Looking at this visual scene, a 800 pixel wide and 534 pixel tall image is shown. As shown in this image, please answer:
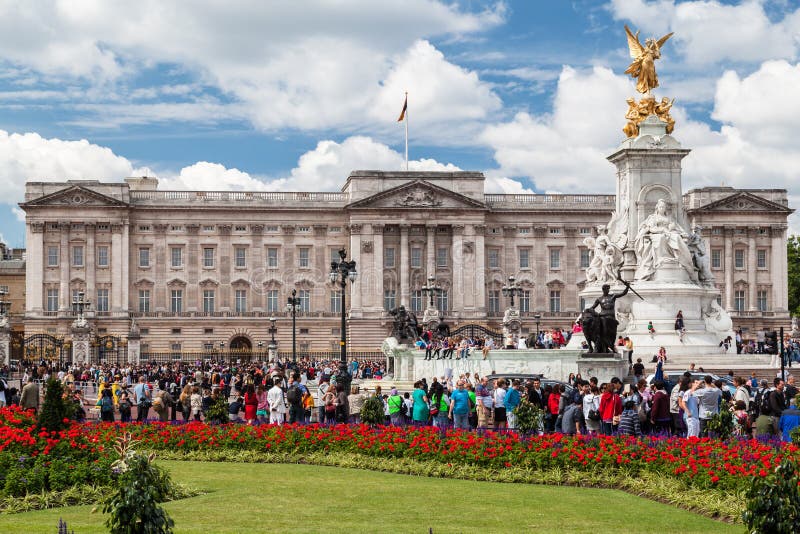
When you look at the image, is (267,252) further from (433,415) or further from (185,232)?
(433,415)

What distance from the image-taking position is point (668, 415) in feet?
70.0

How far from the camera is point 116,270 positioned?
86.6 metres

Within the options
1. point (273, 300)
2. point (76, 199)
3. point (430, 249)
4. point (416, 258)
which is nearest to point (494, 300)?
point (430, 249)

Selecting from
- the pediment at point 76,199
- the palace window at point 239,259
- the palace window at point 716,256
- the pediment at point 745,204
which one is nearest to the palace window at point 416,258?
the palace window at point 239,259

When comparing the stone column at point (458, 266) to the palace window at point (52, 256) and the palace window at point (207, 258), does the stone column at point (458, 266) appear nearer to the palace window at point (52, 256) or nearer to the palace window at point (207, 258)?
the palace window at point (207, 258)

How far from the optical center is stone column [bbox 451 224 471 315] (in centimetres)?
8869

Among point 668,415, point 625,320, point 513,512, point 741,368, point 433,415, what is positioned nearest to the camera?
point 513,512

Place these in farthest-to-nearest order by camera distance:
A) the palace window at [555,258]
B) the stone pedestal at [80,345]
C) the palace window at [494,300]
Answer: the palace window at [555,258] < the palace window at [494,300] < the stone pedestal at [80,345]

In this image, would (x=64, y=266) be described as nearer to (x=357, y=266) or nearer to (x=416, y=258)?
(x=357, y=266)

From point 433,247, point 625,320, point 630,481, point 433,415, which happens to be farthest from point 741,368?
point 433,247

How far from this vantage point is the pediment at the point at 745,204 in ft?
295

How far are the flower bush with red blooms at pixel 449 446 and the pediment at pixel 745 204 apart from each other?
74.3 metres

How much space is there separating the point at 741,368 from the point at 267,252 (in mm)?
59752

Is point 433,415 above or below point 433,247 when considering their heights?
below
